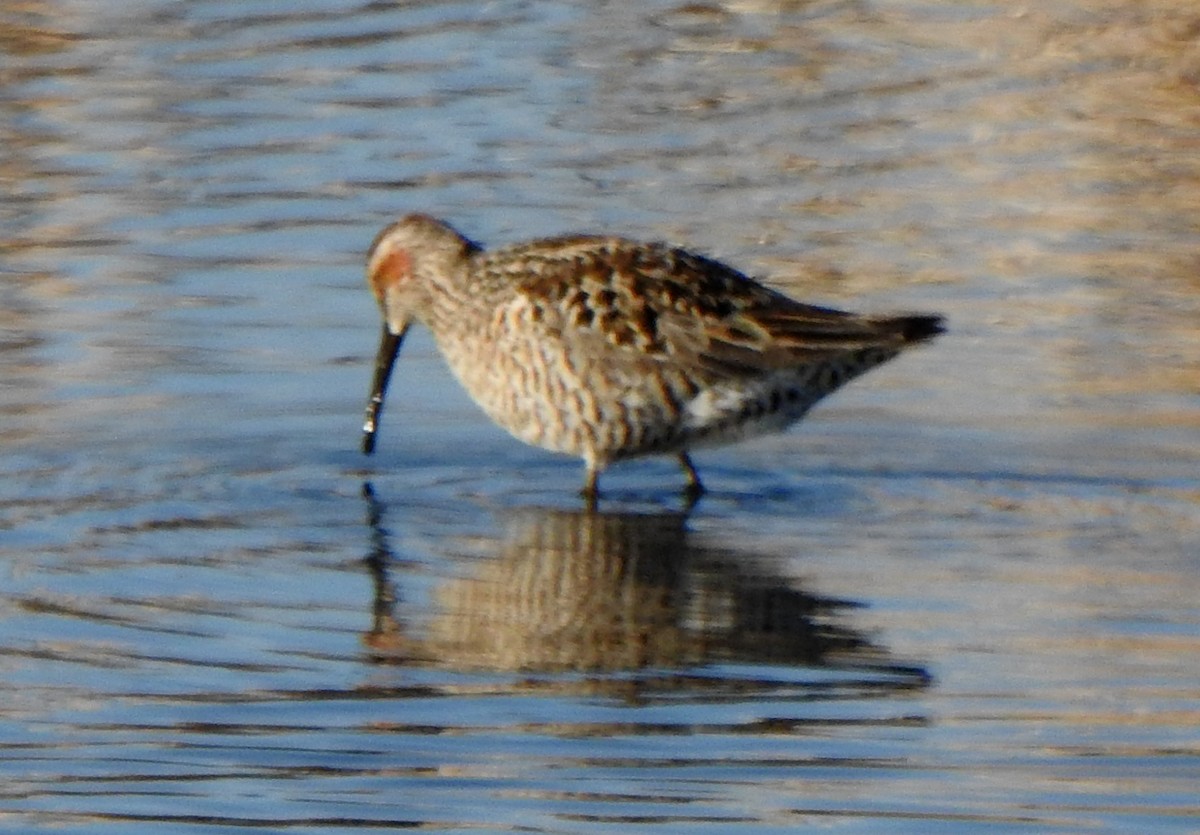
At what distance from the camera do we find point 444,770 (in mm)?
6922

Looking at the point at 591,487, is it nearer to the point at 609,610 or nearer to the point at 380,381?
the point at 380,381

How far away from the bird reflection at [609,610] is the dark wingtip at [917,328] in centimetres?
105

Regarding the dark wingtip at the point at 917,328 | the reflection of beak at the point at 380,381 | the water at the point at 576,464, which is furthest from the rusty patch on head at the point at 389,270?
the dark wingtip at the point at 917,328

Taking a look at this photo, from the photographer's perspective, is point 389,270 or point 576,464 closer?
point 576,464

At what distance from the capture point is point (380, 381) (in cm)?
1047

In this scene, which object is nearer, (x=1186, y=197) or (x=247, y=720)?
(x=247, y=720)

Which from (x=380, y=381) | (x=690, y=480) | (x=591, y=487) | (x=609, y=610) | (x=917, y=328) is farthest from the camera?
(x=380, y=381)

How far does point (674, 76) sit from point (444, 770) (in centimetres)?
871

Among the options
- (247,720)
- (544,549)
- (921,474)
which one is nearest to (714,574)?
(544,549)

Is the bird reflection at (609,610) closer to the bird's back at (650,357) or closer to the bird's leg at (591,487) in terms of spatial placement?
the bird's leg at (591,487)

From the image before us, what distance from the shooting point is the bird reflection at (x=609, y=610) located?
26.0ft

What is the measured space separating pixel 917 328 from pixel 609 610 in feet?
6.36

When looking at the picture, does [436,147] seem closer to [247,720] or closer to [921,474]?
[921,474]

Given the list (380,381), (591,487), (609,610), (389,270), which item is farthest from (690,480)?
(609,610)
